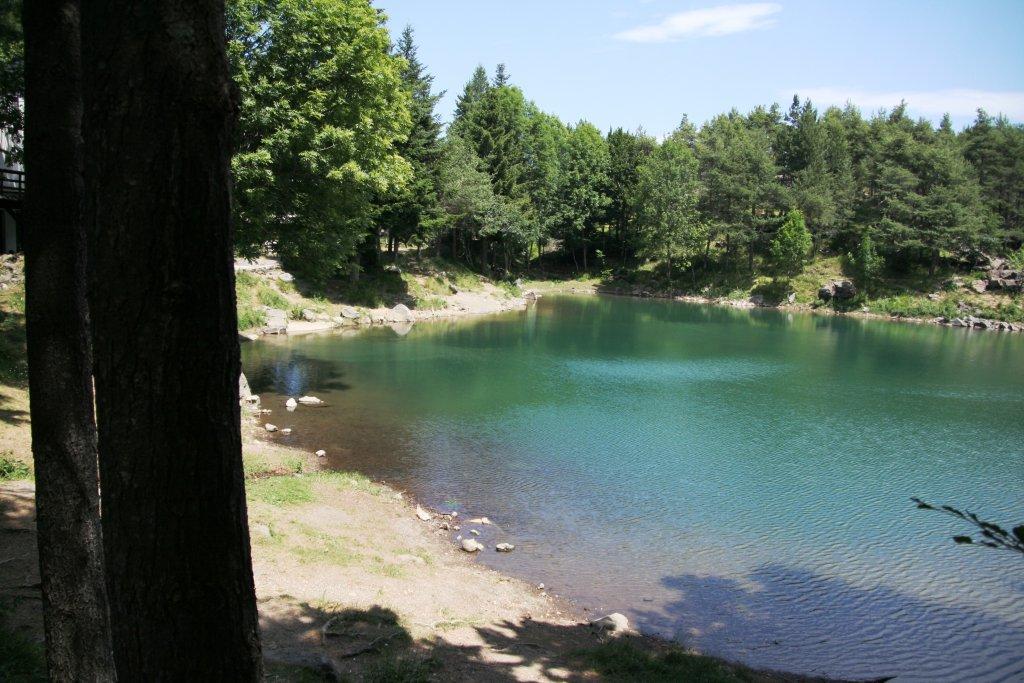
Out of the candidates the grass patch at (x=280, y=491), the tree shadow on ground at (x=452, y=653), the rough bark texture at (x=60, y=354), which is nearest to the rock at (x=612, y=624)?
the tree shadow on ground at (x=452, y=653)

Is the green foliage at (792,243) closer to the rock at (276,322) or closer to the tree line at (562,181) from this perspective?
the tree line at (562,181)

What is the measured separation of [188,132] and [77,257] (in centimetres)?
298

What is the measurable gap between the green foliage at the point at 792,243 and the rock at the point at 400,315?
33.5 m

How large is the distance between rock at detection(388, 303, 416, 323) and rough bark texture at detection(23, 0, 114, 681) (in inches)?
1362

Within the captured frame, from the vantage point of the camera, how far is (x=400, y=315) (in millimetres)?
39875

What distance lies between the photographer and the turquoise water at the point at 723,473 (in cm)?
1074

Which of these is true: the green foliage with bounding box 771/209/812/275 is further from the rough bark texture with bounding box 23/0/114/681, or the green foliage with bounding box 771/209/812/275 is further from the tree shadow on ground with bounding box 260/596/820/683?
the rough bark texture with bounding box 23/0/114/681

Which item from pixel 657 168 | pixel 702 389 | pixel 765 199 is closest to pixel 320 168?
pixel 702 389

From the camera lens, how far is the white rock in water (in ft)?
40.3

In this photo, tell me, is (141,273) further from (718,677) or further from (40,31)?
(718,677)

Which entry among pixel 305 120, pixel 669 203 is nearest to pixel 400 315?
pixel 305 120

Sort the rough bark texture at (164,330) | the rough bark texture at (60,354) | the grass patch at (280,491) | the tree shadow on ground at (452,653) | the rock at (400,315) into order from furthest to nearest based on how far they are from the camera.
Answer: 1. the rock at (400,315)
2. the grass patch at (280,491)
3. the tree shadow on ground at (452,653)
4. the rough bark texture at (60,354)
5. the rough bark texture at (164,330)

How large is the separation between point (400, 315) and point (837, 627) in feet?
105

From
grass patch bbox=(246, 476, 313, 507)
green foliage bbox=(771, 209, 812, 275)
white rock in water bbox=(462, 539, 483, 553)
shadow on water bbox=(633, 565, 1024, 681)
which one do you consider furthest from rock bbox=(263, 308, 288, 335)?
green foliage bbox=(771, 209, 812, 275)
